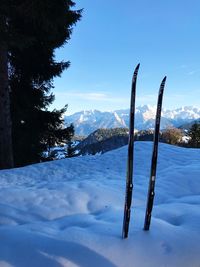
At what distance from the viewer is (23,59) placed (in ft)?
43.5

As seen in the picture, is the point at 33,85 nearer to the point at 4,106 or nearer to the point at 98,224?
the point at 4,106

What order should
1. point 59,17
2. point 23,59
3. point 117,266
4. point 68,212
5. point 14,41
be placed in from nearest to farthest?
point 117,266, point 68,212, point 14,41, point 59,17, point 23,59

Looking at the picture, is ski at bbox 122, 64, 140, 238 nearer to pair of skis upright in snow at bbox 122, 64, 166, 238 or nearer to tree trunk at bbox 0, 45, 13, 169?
pair of skis upright in snow at bbox 122, 64, 166, 238

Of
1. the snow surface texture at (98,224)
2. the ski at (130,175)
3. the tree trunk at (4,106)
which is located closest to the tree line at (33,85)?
the tree trunk at (4,106)

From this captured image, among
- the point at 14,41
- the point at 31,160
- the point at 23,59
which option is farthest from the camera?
the point at 31,160

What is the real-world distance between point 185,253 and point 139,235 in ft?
1.65

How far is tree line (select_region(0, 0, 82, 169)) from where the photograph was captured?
1005 cm

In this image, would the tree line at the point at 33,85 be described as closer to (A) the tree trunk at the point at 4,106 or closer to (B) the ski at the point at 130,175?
Answer: (A) the tree trunk at the point at 4,106

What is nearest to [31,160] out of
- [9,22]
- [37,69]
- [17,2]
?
[37,69]

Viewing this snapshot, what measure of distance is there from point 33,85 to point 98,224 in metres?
11.5

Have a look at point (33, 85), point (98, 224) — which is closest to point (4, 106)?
point (33, 85)

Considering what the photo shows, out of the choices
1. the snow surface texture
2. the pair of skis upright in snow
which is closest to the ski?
the pair of skis upright in snow

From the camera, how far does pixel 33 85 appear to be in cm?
1424

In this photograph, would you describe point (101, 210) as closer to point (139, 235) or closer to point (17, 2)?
point (139, 235)
